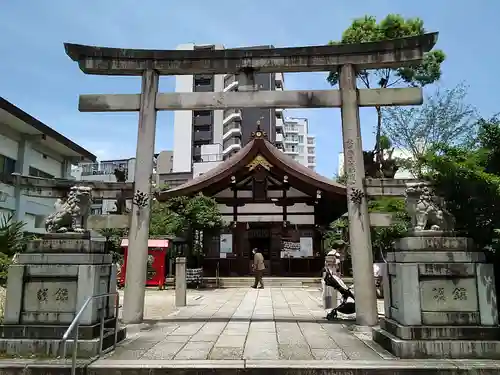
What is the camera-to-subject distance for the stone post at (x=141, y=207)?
8180 mm

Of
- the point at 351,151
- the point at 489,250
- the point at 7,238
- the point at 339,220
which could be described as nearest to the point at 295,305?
the point at 351,151

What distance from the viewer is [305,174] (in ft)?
66.3

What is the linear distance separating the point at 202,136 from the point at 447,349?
57.6 metres

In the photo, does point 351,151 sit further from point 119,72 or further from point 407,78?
point 407,78

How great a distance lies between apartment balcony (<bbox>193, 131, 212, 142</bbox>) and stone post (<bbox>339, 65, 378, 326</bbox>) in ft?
175

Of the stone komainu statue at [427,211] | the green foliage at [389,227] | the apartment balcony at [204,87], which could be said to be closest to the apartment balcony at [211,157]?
the apartment balcony at [204,87]

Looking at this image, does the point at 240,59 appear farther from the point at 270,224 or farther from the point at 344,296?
the point at 270,224

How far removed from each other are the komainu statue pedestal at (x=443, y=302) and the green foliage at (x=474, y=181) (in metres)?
0.69

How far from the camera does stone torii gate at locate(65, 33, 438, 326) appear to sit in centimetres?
822

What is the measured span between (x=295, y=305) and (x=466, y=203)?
7324 millimetres

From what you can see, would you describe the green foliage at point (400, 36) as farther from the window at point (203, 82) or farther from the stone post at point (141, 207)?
the window at point (203, 82)

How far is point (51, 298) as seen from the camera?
5.92 metres

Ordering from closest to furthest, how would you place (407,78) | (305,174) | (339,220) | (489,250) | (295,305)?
1. (489,250)
2. (295,305)
3. (305,174)
4. (339,220)
5. (407,78)

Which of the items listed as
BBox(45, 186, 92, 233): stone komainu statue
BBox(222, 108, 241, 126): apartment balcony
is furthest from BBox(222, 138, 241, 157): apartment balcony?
BBox(45, 186, 92, 233): stone komainu statue
